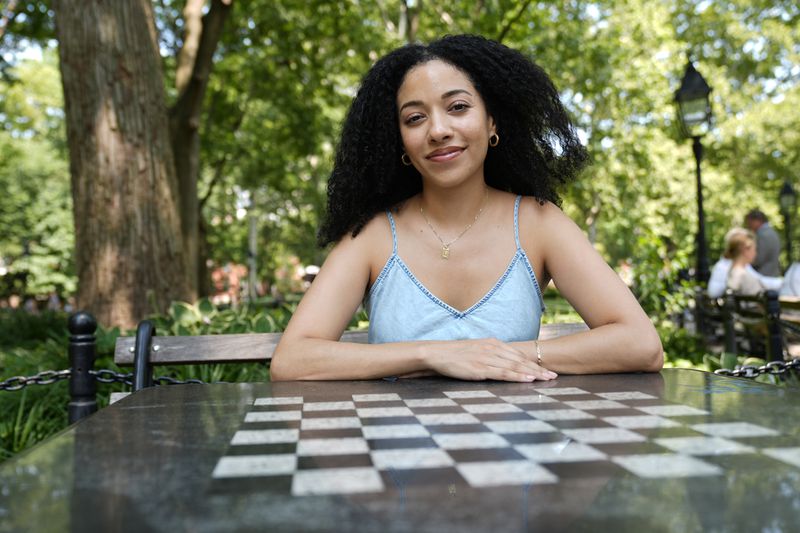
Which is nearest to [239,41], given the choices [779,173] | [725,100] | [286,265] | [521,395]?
[521,395]

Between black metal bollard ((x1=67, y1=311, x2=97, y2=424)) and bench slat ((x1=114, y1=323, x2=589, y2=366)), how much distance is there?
0.37 metres

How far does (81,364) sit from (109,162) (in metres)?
2.80

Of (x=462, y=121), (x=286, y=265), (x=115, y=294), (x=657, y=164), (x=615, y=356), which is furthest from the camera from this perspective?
(x=286, y=265)

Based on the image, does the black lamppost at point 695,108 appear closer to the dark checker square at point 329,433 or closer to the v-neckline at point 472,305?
the v-neckline at point 472,305

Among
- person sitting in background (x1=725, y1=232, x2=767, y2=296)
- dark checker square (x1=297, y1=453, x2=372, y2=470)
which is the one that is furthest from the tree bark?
dark checker square (x1=297, y1=453, x2=372, y2=470)

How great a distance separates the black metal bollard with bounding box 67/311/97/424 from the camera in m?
2.66

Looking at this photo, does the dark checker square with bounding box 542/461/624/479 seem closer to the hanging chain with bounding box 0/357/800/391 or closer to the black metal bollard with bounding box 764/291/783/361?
the hanging chain with bounding box 0/357/800/391

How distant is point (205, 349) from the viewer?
92.5 inches

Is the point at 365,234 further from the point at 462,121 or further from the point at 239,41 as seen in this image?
the point at 239,41

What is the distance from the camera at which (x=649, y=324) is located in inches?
77.6

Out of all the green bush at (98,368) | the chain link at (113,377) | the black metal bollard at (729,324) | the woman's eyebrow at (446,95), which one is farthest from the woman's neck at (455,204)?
the black metal bollard at (729,324)

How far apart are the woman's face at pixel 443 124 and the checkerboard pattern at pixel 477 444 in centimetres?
107

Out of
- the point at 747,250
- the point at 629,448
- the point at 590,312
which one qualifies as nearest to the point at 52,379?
the point at 590,312

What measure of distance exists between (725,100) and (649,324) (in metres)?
25.6
